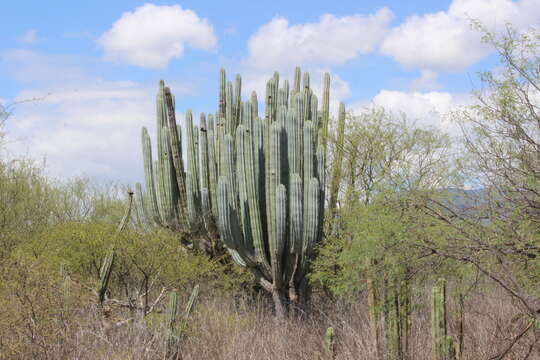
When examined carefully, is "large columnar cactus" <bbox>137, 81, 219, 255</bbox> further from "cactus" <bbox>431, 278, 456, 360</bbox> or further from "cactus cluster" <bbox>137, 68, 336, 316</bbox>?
"cactus" <bbox>431, 278, 456, 360</bbox>

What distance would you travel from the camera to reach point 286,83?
444 inches

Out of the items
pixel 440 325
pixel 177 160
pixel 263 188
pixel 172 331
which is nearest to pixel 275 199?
pixel 263 188

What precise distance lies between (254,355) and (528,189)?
12.0ft

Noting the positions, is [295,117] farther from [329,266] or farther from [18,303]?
[18,303]

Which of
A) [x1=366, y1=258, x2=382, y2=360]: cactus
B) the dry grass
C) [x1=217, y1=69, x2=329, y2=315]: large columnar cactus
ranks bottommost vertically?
the dry grass

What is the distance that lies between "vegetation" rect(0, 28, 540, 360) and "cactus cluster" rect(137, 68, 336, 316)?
0.03 m

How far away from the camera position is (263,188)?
9.69 metres

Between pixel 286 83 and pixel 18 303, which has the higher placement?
pixel 286 83

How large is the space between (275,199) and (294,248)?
80cm

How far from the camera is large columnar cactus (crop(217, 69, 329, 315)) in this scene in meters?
9.13

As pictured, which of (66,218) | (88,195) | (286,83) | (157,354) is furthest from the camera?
(88,195)

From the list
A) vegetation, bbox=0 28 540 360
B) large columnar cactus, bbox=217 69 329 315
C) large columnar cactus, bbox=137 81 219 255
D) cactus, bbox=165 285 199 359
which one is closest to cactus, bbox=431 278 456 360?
vegetation, bbox=0 28 540 360

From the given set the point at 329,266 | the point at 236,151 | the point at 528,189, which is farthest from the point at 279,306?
the point at 528,189

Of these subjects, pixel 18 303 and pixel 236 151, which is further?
pixel 236 151
